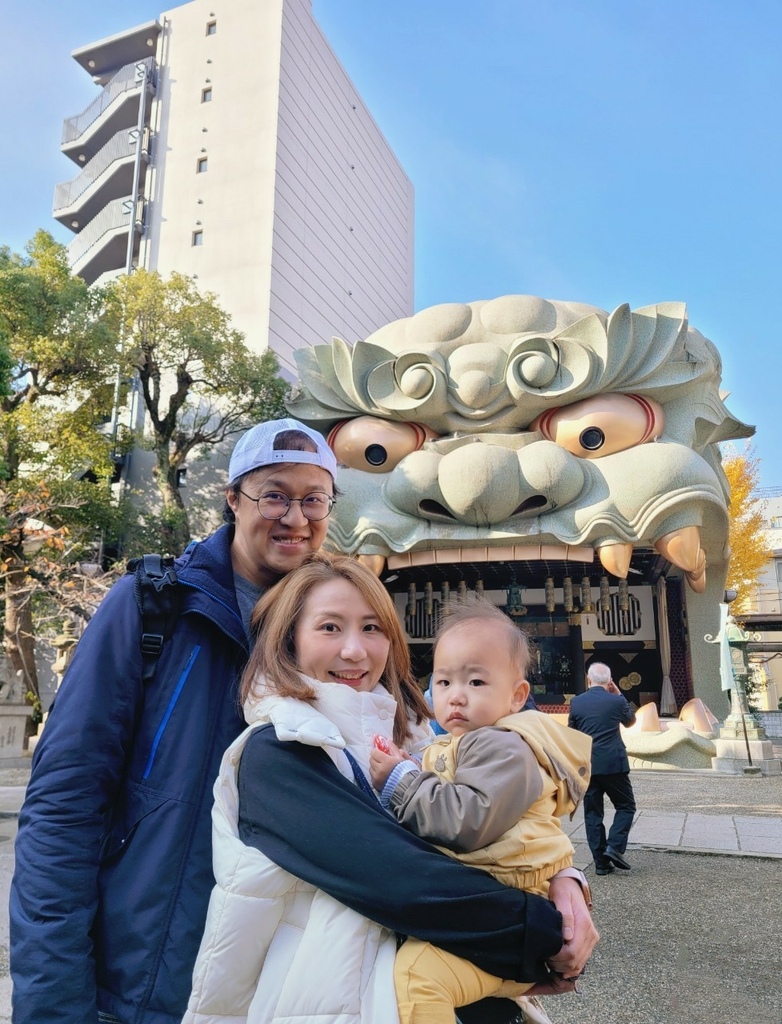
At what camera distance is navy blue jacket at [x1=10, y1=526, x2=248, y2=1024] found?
1.32 m

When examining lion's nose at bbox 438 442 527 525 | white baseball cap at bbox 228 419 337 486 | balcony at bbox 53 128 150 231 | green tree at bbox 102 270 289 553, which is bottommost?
white baseball cap at bbox 228 419 337 486

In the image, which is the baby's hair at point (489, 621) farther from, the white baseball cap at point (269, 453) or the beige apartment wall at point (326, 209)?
the beige apartment wall at point (326, 209)

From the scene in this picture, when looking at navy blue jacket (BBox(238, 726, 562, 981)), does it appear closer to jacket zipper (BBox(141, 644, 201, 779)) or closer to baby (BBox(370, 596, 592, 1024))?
baby (BBox(370, 596, 592, 1024))

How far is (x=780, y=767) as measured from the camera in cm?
1240

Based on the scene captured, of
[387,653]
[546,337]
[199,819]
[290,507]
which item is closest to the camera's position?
[199,819]

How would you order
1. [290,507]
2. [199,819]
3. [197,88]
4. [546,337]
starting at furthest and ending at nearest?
[197,88] → [546,337] → [290,507] → [199,819]

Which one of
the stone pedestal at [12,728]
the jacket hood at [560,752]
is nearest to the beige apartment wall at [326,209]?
the stone pedestal at [12,728]

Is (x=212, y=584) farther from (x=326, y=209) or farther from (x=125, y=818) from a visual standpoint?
(x=326, y=209)

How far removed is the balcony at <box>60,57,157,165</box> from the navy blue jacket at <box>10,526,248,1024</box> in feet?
91.4

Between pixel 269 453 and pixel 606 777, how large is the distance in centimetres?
535

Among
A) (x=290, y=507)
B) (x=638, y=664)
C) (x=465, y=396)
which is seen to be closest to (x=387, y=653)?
(x=290, y=507)

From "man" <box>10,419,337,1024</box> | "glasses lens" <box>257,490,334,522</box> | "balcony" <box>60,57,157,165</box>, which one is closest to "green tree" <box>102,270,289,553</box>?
"balcony" <box>60,57,157,165</box>

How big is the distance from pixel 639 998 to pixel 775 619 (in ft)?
53.0

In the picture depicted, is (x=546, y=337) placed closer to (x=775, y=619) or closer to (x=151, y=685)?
(x=775, y=619)
